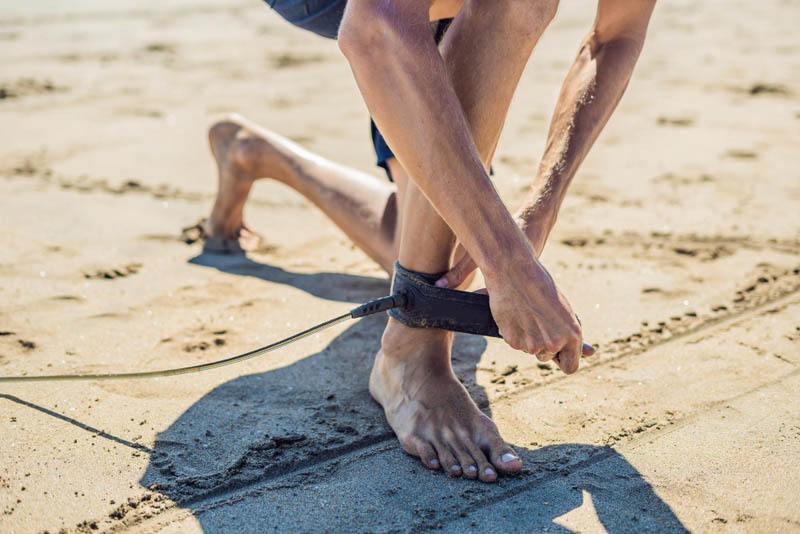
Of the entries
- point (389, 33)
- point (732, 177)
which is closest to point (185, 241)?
point (389, 33)

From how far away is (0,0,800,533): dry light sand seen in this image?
1402 mm

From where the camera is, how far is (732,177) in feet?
9.80

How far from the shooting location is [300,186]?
241 centimetres

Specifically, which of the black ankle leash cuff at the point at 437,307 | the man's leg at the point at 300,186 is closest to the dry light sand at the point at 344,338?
the man's leg at the point at 300,186

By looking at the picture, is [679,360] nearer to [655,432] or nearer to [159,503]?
[655,432]

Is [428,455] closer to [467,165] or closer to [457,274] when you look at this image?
[457,274]

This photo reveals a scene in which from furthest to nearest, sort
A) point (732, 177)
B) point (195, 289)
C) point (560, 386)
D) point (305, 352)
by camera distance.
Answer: point (732, 177)
point (195, 289)
point (305, 352)
point (560, 386)

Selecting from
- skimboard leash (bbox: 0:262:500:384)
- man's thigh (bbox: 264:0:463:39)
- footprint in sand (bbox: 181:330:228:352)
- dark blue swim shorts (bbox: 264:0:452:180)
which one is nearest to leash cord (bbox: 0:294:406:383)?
skimboard leash (bbox: 0:262:500:384)

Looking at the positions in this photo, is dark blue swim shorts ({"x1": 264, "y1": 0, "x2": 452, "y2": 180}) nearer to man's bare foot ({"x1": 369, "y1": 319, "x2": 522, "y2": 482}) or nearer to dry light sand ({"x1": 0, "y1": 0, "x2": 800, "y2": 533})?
man's bare foot ({"x1": 369, "y1": 319, "x2": 522, "y2": 482})

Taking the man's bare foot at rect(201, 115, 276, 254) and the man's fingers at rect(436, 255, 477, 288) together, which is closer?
→ the man's fingers at rect(436, 255, 477, 288)

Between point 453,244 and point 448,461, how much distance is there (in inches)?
15.8

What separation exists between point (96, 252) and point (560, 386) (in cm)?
138

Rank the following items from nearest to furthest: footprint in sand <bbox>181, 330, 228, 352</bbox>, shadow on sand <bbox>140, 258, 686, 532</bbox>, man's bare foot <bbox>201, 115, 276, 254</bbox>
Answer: shadow on sand <bbox>140, 258, 686, 532</bbox> → footprint in sand <bbox>181, 330, 228, 352</bbox> → man's bare foot <bbox>201, 115, 276, 254</bbox>

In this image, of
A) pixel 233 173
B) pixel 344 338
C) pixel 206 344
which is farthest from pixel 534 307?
pixel 233 173
